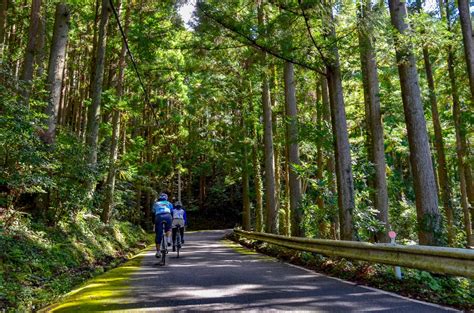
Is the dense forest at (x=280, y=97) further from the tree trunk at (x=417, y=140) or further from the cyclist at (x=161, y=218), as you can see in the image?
the cyclist at (x=161, y=218)

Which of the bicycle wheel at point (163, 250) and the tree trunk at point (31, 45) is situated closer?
the bicycle wheel at point (163, 250)

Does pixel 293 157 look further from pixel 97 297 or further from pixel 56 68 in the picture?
pixel 97 297

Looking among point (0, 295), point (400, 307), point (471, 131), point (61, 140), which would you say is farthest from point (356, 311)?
point (471, 131)

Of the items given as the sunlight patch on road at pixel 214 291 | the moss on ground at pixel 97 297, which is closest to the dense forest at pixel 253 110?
the moss on ground at pixel 97 297

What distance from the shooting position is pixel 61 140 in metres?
13.9

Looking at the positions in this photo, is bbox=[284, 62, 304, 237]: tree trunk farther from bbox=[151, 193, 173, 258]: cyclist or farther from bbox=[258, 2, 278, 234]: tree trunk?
bbox=[151, 193, 173, 258]: cyclist

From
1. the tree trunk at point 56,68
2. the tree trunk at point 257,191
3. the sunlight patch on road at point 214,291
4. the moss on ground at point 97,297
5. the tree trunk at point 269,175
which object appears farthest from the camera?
the tree trunk at point 257,191

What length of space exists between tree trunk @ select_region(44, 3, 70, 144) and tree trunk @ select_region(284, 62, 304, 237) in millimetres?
7813

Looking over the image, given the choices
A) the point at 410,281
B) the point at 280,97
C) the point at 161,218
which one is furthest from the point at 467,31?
the point at 161,218

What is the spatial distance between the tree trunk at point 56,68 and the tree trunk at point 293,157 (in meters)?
7.81

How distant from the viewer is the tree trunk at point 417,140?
32.2 ft

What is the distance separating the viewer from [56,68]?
13172mm

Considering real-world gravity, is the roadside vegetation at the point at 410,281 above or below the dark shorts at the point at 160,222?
below

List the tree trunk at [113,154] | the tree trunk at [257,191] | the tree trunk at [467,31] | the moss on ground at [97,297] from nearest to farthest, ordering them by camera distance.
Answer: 1. the moss on ground at [97,297]
2. the tree trunk at [467,31]
3. the tree trunk at [113,154]
4. the tree trunk at [257,191]
